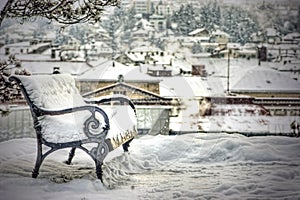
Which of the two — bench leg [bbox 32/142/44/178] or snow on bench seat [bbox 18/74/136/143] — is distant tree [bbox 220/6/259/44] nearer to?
snow on bench seat [bbox 18/74/136/143]

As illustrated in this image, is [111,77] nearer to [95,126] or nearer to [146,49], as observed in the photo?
[146,49]

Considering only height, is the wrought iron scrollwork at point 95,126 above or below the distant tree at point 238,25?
below

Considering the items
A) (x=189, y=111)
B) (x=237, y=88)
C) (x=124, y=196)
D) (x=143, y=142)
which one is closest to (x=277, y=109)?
(x=237, y=88)

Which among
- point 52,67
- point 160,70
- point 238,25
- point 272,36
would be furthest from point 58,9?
point 272,36

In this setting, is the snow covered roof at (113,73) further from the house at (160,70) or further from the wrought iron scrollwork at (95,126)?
the wrought iron scrollwork at (95,126)

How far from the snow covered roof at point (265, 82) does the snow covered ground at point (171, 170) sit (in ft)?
1.08

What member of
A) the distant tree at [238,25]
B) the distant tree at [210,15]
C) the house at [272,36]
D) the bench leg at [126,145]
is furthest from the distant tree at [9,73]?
the house at [272,36]

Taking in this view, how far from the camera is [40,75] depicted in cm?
325

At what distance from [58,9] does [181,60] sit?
0.88m

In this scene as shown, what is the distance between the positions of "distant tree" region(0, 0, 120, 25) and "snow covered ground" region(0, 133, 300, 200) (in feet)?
2.78

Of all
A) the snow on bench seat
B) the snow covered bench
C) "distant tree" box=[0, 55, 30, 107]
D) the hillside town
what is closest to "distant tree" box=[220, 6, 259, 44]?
the hillside town

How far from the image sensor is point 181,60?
338 centimetres

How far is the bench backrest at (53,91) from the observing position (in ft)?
9.89

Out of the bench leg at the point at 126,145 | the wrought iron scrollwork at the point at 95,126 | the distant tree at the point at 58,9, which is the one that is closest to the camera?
the wrought iron scrollwork at the point at 95,126
